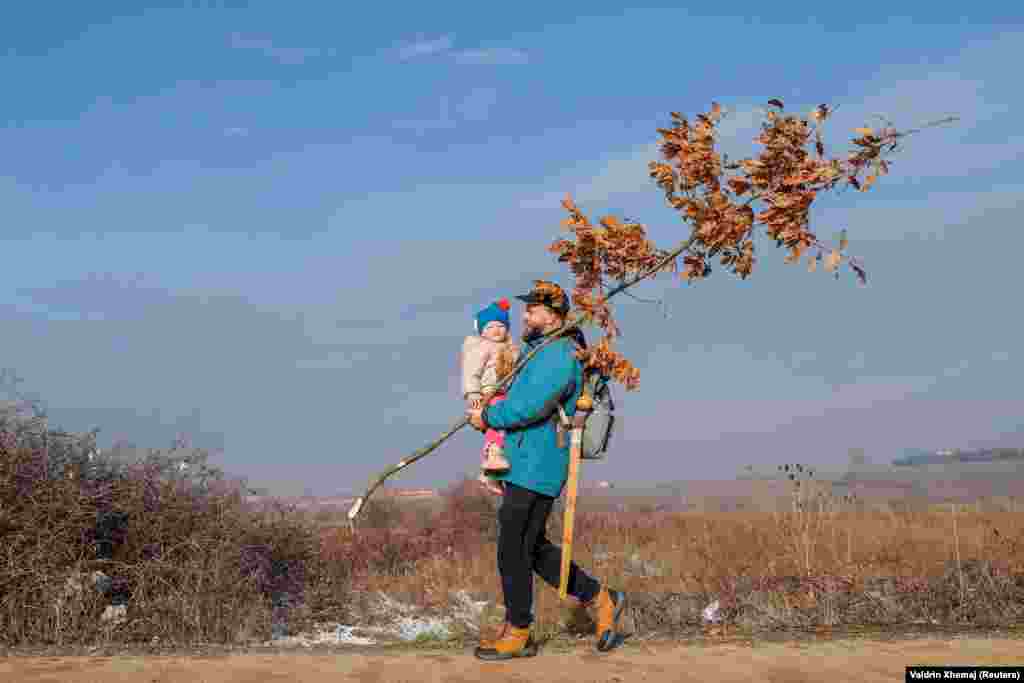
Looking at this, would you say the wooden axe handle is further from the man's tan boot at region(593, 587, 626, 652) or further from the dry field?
the dry field

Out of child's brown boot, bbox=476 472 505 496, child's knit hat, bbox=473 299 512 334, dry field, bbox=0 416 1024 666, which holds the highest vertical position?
child's knit hat, bbox=473 299 512 334

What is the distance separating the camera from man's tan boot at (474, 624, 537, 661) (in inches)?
237

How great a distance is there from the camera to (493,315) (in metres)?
7.29

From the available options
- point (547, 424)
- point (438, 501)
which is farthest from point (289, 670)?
point (438, 501)

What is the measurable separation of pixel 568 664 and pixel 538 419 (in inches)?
57.6

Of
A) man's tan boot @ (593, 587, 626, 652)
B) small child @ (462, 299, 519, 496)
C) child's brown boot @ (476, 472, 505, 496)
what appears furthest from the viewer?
small child @ (462, 299, 519, 496)

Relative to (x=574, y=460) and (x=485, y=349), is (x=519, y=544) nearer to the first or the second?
(x=574, y=460)

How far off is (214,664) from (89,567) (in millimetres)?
3330

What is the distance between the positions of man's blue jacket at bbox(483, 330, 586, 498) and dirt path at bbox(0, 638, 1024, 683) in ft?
3.53

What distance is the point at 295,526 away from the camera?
11859mm

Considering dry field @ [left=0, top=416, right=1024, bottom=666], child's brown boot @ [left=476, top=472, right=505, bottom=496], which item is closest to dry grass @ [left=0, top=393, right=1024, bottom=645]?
dry field @ [left=0, top=416, right=1024, bottom=666]

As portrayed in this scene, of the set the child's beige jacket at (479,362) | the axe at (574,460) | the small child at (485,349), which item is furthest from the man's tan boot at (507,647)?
the child's beige jacket at (479,362)

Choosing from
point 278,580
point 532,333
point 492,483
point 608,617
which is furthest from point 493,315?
point 278,580

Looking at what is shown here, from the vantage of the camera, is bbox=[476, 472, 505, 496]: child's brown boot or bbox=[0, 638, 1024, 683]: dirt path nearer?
bbox=[0, 638, 1024, 683]: dirt path
